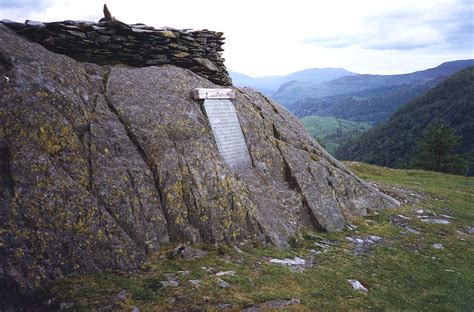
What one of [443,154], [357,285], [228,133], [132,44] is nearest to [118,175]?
[228,133]

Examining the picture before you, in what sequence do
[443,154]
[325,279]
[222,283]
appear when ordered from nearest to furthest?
1. [222,283]
2. [325,279]
3. [443,154]

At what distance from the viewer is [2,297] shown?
9070 mm

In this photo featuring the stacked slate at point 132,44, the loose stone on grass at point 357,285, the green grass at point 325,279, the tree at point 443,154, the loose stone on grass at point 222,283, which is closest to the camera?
the green grass at point 325,279

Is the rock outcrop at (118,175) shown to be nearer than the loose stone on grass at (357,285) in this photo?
Yes

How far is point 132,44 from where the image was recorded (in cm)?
1902

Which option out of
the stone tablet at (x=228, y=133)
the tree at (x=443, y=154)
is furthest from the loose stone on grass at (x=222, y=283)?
the tree at (x=443, y=154)

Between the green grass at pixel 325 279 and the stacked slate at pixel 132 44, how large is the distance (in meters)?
11.5

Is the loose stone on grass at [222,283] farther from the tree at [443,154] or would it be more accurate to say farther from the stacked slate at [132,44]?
the tree at [443,154]

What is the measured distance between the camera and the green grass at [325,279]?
33.0 ft

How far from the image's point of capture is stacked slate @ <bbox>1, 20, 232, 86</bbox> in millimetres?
16641

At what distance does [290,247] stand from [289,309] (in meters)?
5.75

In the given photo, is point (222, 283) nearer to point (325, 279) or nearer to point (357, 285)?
point (325, 279)

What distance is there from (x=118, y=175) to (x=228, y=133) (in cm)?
734

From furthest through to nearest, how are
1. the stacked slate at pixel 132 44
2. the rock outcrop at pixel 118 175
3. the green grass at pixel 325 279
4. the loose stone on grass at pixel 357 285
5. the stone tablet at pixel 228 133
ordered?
the stone tablet at pixel 228 133 → the stacked slate at pixel 132 44 → the loose stone on grass at pixel 357 285 → the rock outcrop at pixel 118 175 → the green grass at pixel 325 279
